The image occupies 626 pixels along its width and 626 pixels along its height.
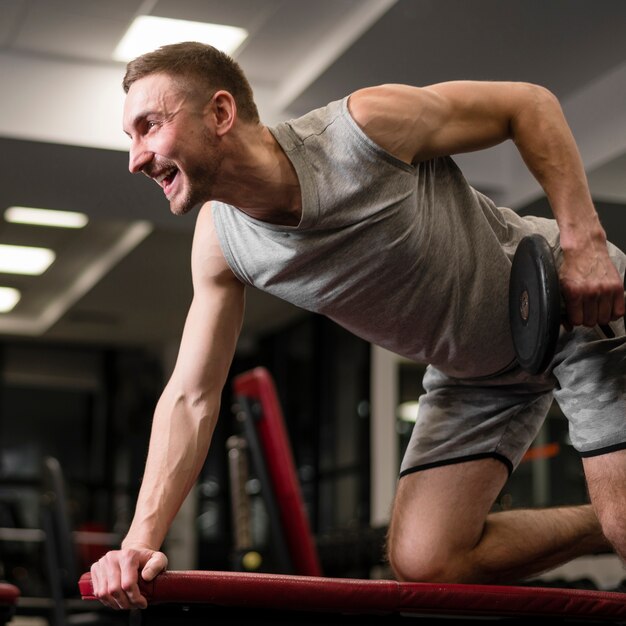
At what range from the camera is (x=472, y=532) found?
6.73 ft

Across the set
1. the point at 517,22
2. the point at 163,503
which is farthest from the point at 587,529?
the point at 517,22

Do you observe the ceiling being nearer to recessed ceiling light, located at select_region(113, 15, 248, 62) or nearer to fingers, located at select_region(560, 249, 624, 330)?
recessed ceiling light, located at select_region(113, 15, 248, 62)

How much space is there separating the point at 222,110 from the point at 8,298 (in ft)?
23.9

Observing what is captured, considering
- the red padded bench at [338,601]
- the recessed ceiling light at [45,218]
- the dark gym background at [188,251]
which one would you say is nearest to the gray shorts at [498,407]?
the red padded bench at [338,601]

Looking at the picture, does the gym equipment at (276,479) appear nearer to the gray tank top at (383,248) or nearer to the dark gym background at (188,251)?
the dark gym background at (188,251)

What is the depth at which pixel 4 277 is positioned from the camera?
7957mm

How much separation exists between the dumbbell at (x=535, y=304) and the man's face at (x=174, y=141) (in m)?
0.53

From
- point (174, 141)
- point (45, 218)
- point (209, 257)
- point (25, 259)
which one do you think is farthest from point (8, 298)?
point (174, 141)

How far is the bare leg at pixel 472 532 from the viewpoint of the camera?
6.66 feet

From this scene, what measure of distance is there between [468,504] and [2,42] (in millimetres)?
3234

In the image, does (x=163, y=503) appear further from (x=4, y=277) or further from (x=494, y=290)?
(x=4, y=277)

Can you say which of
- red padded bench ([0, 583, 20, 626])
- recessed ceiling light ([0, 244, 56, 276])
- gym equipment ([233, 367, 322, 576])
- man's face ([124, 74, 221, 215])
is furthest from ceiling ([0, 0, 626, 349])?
red padded bench ([0, 583, 20, 626])

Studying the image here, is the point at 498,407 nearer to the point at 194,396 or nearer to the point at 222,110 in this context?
the point at 194,396

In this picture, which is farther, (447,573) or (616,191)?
(616,191)
